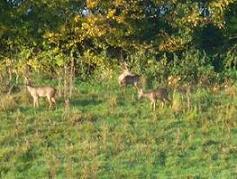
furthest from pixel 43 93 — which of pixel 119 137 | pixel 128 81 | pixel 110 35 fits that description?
pixel 110 35

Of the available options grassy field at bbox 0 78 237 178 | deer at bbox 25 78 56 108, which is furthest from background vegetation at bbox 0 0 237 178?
deer at bbox 25 78 56 108

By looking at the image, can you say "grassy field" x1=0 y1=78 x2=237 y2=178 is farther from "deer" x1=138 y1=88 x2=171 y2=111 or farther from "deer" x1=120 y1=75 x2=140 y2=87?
"deer" x1=120 y1=75 x2=140 y2=87

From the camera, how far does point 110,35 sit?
19.0 meters

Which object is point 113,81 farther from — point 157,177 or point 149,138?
point 157,177

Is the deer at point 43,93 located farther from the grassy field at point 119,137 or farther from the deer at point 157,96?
the deer at point 157,96

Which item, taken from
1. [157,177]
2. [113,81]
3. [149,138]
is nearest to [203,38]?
[113,81]

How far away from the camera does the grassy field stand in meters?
11.6

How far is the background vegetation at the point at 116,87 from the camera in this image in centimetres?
1202

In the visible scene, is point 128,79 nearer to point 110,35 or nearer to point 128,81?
point 128,81

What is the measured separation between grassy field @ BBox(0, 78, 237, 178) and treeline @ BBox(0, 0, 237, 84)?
3.09 metres

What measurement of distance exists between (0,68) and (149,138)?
6332mm

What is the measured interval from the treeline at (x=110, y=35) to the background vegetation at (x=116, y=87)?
0.03 m

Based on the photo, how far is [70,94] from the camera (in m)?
15.7

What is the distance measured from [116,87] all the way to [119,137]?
3.95 meters
